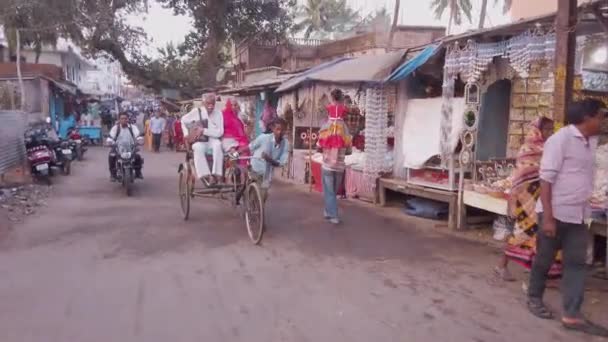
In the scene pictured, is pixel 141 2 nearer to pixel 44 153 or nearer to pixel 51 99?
pixel 51 99

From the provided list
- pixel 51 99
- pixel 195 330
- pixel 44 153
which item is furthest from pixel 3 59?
pixel 195 330

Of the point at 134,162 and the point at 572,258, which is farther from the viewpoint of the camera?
the point at 134,162

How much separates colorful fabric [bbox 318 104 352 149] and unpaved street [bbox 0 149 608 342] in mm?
1202

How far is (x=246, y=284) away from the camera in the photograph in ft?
17.4

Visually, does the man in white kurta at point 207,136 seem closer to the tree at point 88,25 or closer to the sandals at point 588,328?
the sandals at point 588,328

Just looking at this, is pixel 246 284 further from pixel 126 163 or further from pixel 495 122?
pixel 126 163

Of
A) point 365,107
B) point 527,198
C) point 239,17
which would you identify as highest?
point 239,17

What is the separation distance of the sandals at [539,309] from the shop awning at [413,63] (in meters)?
4.46

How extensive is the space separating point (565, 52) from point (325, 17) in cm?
4272

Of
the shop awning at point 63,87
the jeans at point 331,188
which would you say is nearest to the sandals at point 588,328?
the jeans at point 331,188

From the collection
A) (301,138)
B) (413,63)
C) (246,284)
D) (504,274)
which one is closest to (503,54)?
(413,63)

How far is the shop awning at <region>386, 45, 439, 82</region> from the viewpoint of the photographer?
819 centimetres

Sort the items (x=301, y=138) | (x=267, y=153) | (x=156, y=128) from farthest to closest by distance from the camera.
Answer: (x=156, y=128)
(x=301, y=138)
(x=267, y=153)

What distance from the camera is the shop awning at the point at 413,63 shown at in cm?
819
